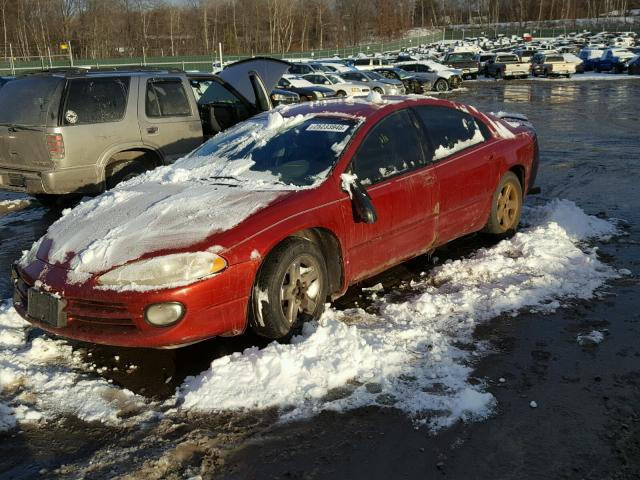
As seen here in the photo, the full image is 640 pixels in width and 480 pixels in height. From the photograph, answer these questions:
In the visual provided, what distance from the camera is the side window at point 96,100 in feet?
24.0

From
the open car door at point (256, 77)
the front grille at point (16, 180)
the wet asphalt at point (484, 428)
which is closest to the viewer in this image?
the wet asphalt at point (484, 428)

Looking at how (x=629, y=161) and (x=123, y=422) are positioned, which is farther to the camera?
(x=629, y=161)

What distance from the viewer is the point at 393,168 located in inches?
196

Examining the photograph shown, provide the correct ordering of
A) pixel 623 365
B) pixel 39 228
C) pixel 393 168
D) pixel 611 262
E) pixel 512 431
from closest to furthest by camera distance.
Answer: pixel 512 431, pixel 623 365, pixel 393 168, pixel 611 262, pixel 39 228

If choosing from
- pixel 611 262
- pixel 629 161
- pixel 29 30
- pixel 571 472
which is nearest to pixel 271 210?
pixel 571 472

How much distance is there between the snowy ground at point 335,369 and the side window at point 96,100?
10.4ft

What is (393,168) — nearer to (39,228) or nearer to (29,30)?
(39,228)

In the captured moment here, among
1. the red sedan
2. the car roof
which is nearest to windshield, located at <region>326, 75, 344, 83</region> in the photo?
the red sedan

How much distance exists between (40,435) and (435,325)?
8.21 ft

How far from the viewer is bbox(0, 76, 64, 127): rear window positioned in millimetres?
7227

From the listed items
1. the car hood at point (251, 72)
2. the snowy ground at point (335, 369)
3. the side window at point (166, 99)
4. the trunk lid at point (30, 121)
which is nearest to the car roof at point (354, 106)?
the snowy ground at point (335, 369)

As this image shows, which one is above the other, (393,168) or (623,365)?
(393,168)

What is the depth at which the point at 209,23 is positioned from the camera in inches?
3403

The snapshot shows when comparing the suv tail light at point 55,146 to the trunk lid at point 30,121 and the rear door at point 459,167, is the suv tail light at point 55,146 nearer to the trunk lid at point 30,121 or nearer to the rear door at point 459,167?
the trunk lid at point 30,121
